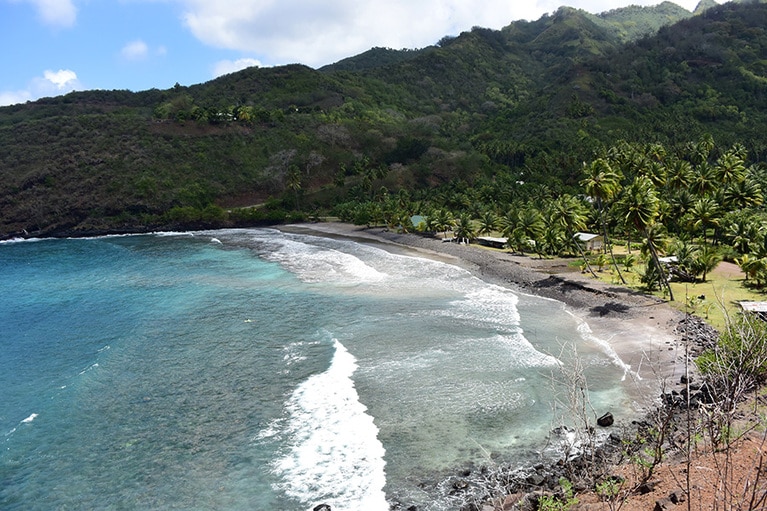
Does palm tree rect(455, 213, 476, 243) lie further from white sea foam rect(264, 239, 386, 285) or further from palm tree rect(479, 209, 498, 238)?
white sea foam rect(264, 239, 386, 285)

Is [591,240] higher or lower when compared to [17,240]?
higher

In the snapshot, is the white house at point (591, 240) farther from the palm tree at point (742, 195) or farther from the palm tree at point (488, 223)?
the palm tree at point (488, 223)

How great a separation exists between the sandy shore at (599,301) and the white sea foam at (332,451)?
1290 centimetres

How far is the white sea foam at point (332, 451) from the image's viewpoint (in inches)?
814

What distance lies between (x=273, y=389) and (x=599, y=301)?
32.1 m

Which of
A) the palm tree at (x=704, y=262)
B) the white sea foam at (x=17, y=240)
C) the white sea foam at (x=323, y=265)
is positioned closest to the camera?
the palm tree at (x=704, y=262)

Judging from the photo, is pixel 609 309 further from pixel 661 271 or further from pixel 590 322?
pixel 661 271

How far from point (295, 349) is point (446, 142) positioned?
5412 inches

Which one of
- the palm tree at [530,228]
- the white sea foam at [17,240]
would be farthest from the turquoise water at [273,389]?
the white sea foam at [17,240]

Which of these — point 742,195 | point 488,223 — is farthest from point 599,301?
point 488,223

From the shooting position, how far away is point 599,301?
152ft

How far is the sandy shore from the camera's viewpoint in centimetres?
3225

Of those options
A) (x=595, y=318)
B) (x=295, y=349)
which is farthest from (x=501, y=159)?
(x=295, y=349)

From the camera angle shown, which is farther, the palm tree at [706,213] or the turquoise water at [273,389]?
the palm tree at [706,213]
